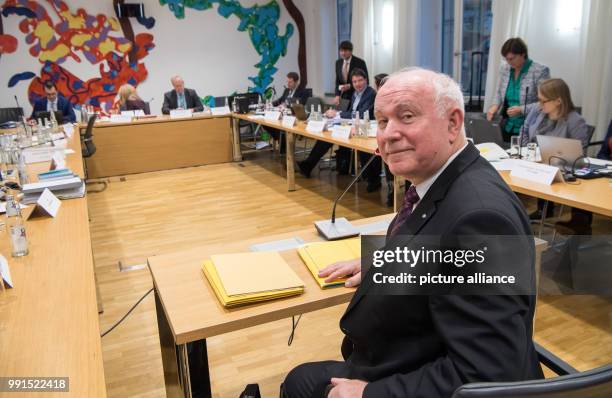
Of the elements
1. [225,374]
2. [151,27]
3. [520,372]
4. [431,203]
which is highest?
[151,27]

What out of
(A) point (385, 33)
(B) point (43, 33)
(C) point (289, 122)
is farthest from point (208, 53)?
(C) point (289, 122)

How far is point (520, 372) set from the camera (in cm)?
84

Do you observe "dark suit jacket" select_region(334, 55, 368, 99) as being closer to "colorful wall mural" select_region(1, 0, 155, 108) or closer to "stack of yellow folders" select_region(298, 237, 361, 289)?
"colorful wall mural" select_region(1, 0, 155, 108)

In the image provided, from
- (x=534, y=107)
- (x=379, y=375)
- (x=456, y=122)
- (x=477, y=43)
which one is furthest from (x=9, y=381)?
(x=477, y=43)

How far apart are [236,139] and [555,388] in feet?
21.2

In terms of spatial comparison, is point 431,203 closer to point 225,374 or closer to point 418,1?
point 225,374

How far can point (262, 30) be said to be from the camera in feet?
29.5

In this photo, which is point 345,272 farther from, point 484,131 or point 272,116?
point 272,116

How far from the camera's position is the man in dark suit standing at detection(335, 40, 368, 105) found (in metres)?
6.60

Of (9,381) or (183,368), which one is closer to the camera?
(9,381)

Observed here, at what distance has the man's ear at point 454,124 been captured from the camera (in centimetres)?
104

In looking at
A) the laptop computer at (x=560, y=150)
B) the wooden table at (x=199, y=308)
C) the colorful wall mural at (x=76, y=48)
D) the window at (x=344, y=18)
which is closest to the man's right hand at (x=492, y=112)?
the laptop computer at (x=560, y=150)

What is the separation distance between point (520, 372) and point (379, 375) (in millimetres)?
325

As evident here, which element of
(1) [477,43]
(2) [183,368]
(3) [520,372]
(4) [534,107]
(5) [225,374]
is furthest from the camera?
(1) [477,43]
